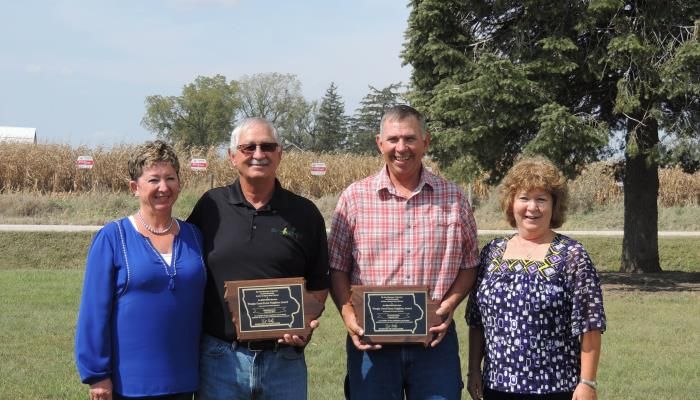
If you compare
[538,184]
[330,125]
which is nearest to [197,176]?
[538,184]

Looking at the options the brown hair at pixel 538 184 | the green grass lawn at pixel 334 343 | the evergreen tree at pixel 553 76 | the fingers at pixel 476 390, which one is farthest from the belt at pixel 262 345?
the evergreen tree at pixel 553 76

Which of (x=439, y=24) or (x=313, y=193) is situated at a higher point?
(x=439, y=24)

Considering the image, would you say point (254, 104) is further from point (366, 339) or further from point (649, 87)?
point (366, 339)

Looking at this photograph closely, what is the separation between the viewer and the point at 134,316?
3.91m

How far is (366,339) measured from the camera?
4281 millimetres

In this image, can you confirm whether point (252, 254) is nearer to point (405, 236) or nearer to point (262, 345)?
point (262, 345)

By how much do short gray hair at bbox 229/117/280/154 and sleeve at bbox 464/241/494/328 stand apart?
1.18 m

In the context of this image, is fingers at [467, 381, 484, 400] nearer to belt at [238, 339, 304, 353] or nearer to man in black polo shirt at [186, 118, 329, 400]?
man in black polo shirt at [186, 118, 329, 400]

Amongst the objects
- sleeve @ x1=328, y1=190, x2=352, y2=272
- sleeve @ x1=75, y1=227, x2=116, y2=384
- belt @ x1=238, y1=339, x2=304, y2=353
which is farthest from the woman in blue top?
sleeve @ x1=328, y1=190, x2=352, y2=272

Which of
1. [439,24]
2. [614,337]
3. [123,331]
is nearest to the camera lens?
[123,331]

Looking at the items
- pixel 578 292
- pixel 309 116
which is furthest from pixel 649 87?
pixel 309 116

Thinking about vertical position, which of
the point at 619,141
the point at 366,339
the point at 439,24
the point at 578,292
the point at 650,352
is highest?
the point at 439,24

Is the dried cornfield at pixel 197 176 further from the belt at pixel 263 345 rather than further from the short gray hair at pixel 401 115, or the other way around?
the belt at pixel 263 345

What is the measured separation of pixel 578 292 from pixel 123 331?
2092 millimetres
